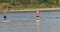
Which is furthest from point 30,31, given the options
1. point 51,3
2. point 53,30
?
point 51,3

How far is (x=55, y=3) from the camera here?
86.5 ft

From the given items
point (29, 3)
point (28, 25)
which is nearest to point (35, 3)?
point (29, 3)

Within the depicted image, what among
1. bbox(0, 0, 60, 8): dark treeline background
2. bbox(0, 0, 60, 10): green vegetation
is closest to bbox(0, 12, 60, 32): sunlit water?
bbox(0, 0, 60, 10): green vegetation

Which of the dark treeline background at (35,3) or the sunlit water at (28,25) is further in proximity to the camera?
the dark treeline background at (35,3)

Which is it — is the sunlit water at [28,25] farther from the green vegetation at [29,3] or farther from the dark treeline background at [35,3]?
the dark treeline background at [35,3]

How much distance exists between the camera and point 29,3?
26.7 meters

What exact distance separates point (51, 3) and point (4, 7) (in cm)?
506

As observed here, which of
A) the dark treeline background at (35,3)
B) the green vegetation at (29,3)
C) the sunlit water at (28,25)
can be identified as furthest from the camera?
the dark treeline background at (35,3)

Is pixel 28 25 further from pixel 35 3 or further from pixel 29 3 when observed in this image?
pixel 29 3

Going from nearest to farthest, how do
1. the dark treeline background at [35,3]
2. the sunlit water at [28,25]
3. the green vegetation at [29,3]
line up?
the sunlit water at [28,25], the green vegetation at [29,3], the dark treeline background at [35,3]

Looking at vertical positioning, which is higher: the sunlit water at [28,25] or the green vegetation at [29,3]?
the sunlit water at [28,25]

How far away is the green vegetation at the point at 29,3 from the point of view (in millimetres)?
25195

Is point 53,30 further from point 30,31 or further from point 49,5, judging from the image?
point 49,5

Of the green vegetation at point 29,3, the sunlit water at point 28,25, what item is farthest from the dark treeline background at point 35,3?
the sunlit water at point 28,25
